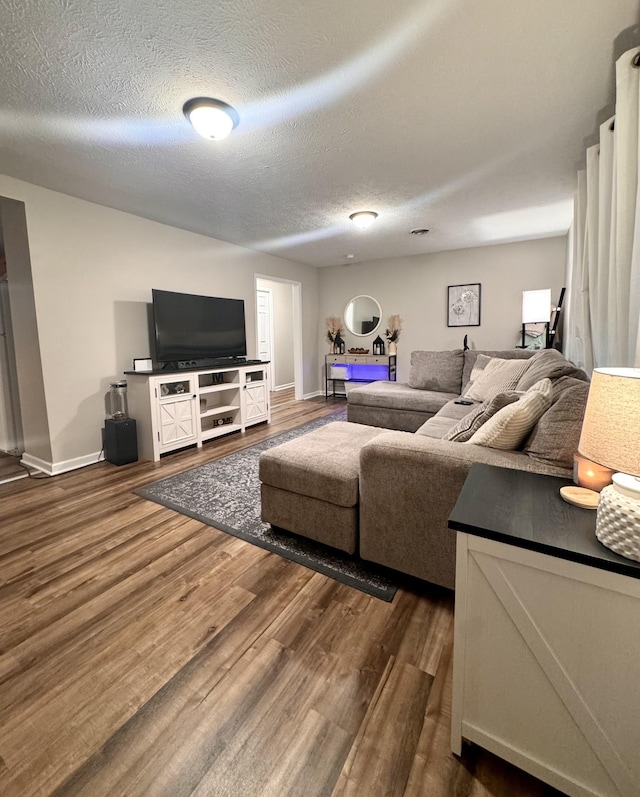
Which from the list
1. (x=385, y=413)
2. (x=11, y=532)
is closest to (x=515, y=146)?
(x=385, y=413)

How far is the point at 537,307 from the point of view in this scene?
400 cm

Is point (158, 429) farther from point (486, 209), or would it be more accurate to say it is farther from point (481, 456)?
point (486, 209)

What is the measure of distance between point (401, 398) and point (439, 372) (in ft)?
2.54

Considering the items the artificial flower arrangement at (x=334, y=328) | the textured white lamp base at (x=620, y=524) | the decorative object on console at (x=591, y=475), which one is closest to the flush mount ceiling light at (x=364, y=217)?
the artificial flower arrangement at (x=334, y=328)

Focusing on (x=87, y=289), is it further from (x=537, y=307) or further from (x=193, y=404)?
(x=537, y=307)

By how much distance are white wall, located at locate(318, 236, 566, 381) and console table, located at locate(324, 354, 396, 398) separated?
23 cm

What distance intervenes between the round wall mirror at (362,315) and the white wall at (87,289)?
2.97 metres

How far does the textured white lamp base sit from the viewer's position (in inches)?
29.7

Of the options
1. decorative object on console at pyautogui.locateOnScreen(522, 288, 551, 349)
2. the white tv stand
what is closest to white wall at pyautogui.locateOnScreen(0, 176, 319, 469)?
the white tv stand

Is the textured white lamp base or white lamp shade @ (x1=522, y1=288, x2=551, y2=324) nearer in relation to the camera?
the textured white lamp base

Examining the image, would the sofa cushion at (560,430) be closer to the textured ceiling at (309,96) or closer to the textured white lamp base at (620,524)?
the textured white lamp base at (620,524)

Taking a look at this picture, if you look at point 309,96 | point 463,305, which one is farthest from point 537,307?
point 309,96

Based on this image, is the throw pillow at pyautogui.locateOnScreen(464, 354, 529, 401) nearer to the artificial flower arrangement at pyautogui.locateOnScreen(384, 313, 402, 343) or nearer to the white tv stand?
the artificial flower arrangement at pyautogui.locateOnScreen(384, 313, 402, 343)

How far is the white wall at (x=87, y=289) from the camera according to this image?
2936mm
